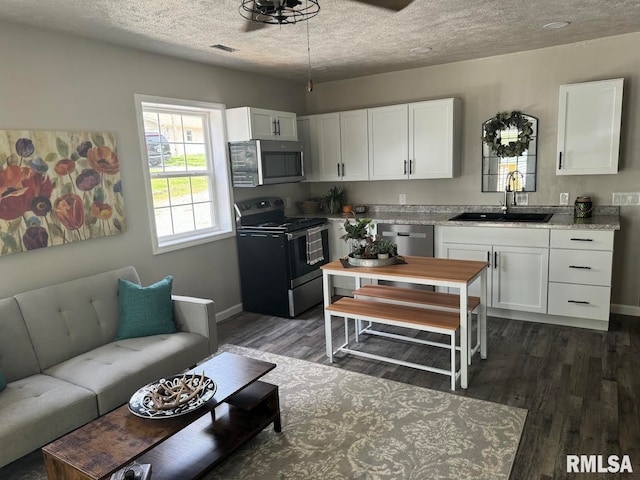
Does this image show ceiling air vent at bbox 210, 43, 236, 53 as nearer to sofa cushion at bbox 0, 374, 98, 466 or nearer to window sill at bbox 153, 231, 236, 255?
window sill at bbox 153, 231, 236, 255

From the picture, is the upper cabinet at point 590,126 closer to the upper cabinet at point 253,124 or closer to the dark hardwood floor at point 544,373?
the dark hardwood floor at point 544,373

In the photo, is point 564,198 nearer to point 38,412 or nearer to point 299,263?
point 299,263

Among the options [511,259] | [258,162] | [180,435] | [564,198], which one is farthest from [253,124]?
[564,198]

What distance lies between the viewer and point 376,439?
99.5 inches

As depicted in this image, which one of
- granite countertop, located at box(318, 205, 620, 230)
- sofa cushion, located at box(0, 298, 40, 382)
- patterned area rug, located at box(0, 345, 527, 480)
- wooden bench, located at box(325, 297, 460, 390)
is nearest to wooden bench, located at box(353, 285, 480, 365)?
wooden bench, located at box(325, 297, 460, 390)

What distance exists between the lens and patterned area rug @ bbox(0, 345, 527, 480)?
7.49ft

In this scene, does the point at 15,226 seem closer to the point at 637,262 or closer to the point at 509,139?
the point at 509,139

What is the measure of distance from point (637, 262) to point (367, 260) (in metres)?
2.71

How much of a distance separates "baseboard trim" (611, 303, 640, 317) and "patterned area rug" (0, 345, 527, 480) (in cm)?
230

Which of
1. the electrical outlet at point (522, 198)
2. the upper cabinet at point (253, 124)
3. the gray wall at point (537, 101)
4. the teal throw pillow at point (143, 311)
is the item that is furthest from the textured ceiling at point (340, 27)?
the teal throw pillow at point (143, 311)

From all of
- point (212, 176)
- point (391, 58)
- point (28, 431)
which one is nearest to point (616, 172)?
point (391, 58)

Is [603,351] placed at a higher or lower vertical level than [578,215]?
lower

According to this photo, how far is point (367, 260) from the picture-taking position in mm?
3332

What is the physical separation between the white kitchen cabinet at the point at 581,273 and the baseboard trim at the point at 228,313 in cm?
303
